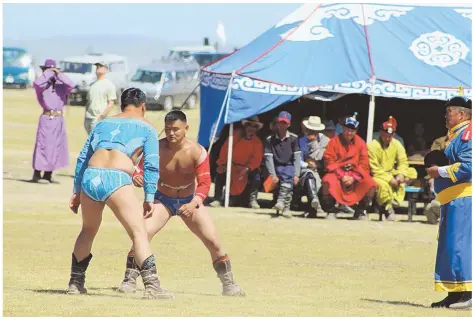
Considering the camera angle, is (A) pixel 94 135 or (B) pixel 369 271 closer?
(A) pixel 94 135

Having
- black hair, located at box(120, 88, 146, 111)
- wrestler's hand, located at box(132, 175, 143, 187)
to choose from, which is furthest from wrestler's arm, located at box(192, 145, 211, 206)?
black hair, located at box(120, 88, 146, 111)

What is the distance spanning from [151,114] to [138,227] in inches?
1201

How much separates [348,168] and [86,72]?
28.3 meters

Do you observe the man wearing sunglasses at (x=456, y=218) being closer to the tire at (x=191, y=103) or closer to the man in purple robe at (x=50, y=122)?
the man in purple robe at (x=50, y=122)

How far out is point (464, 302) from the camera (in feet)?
34.1

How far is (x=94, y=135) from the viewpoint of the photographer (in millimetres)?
10188

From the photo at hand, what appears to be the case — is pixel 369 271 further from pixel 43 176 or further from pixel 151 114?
pixel 151 114

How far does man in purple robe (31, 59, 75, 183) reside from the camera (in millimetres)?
20219

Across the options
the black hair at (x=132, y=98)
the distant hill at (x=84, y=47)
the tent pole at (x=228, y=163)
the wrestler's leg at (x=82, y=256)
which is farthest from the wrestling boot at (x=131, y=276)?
the distant hill at (x=84, y=47)

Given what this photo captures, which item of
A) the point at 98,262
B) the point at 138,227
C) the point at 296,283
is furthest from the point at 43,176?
the point at 138,227

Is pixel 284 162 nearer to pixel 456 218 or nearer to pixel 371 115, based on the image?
pixel 371 115

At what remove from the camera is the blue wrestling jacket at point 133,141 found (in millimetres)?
10055

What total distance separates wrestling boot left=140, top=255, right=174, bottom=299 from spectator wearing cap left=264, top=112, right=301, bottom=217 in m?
7.63

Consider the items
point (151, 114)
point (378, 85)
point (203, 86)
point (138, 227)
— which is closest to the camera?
point (138, 227)
